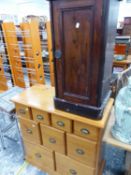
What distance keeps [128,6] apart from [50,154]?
20.7ft

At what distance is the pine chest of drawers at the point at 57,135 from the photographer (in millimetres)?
1028

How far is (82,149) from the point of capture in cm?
110

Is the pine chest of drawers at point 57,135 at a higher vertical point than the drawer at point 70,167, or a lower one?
higher

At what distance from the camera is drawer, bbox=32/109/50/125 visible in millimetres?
1157

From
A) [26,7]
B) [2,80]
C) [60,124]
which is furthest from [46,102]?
[26,7]

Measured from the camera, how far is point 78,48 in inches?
34.3

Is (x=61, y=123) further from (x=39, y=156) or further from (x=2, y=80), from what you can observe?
(x=2, y=80)

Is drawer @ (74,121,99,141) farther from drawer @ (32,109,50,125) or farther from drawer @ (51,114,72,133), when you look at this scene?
drawer @ (32,109,50,125)

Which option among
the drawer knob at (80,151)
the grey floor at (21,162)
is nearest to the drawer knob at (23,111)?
the drawer knob at (80,151)

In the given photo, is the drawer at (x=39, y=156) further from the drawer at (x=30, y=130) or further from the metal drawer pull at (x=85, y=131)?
the metal drawer pull at (x=85, y=131)

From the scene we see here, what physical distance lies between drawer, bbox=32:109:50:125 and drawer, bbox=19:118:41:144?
6 cm

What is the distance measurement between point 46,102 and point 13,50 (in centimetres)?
193

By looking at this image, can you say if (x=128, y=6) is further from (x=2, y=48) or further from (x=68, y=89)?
(x=68, y=89)

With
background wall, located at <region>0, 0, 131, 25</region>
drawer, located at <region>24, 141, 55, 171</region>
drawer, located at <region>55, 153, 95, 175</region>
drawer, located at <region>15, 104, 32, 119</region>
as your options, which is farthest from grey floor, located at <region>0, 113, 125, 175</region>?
background wall, located at <region>0, 0, 131, 25</region>
